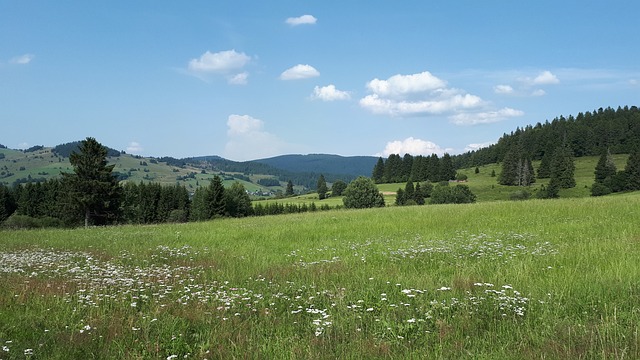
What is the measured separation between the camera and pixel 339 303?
6.81 meters

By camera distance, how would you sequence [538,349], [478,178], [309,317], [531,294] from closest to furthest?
1. [538,349]
2. [309,317]
3. [531,294]
4. [478,178]

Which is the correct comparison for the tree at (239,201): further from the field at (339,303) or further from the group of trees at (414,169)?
the field at (339,303)

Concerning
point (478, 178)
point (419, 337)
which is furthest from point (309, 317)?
point (478, 178)

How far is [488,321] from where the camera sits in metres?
5.94

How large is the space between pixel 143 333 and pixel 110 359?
844mm

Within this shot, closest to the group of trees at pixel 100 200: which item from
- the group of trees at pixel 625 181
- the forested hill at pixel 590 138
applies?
the group of trees at pixel 625 181

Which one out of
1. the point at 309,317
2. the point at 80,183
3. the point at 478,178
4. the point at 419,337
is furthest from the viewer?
the point at 478,178

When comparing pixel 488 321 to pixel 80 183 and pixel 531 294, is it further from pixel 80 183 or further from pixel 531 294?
pixel 80 183

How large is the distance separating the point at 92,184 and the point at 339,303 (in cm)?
4895

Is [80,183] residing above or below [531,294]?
above

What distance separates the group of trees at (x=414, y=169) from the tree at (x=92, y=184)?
11786 centimetres

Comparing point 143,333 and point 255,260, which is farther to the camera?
point 255,260

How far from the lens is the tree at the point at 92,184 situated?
47.2 metres

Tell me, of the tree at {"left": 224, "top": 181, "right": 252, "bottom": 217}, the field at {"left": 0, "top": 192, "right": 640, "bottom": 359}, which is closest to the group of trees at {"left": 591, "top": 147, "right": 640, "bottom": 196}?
the tree at {"left": 224, "top": 181, "right": 252, "bottom": 217}
